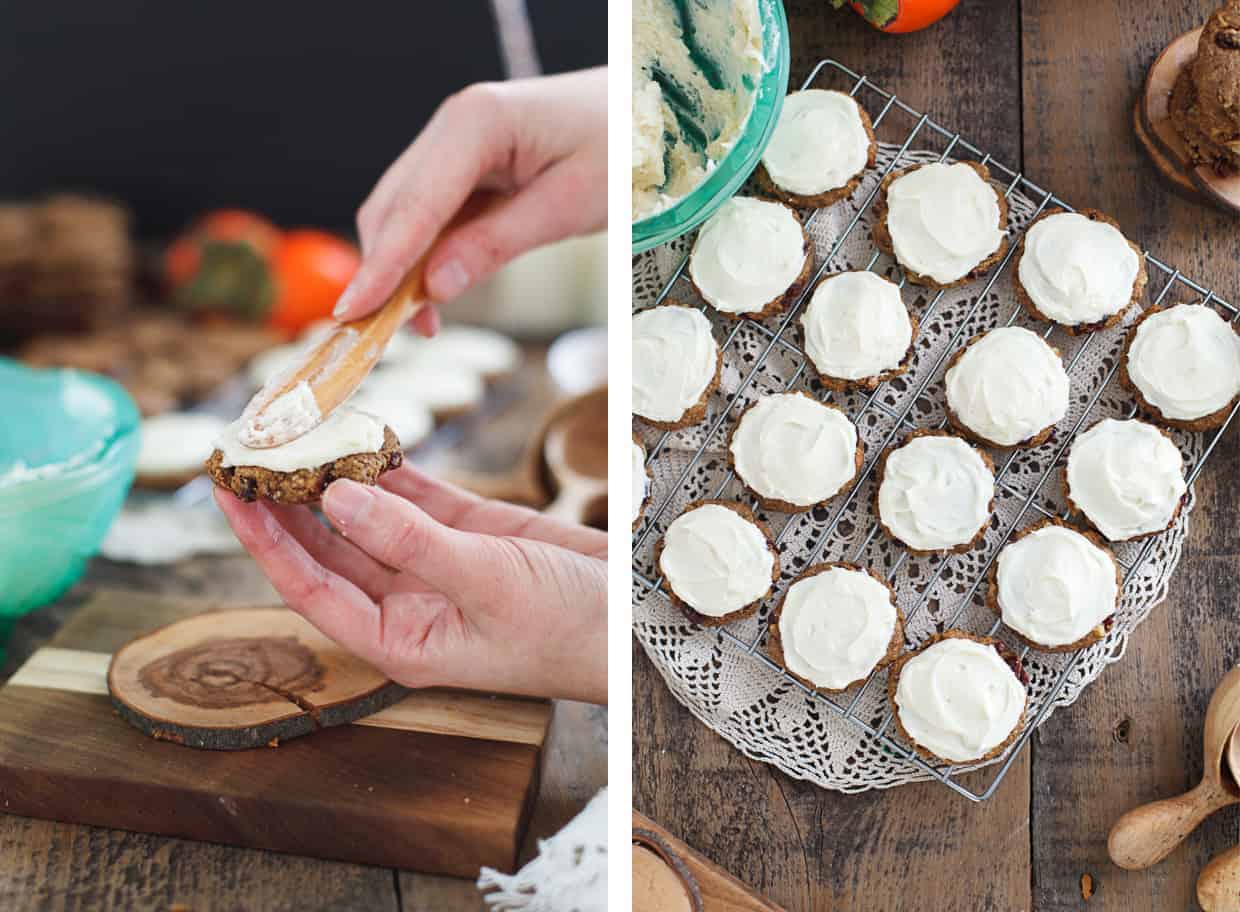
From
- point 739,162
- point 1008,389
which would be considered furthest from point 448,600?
point 1008,389

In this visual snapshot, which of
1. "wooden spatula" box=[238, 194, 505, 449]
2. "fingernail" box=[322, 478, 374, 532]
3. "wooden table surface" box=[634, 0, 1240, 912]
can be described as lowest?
"wooden table surface" box=[634, 0, 1240, 912]

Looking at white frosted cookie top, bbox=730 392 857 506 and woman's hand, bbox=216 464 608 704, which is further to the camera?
white frosted cookie top, bbox=730 392 857 506

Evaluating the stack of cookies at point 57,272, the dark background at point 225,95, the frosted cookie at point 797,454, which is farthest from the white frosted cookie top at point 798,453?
the stack of cookies at point 57,272

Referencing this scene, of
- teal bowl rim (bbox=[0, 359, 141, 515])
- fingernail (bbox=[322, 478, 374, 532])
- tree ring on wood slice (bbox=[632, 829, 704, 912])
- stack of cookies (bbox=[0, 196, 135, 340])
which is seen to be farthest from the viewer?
stack of cookies (bbox=[0, 196, 135, 340])

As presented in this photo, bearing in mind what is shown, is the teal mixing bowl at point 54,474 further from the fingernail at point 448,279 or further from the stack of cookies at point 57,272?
the stack of cookies at point 57,272

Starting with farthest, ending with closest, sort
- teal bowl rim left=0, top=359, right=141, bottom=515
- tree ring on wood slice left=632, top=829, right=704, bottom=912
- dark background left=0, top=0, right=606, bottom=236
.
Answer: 1. dark background left=0, top=0, right=606, bottom=236
2. tree ring on wood slice left=632, top=829, right=704, bottom=912
3. teal bowl rim left=0, top=359, right=141, bottom=515

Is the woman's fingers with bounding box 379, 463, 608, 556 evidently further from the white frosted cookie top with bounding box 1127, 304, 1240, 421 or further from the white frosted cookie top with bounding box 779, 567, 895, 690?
the white frosted cookie top with bounding box 1127, 304, 1240, 421

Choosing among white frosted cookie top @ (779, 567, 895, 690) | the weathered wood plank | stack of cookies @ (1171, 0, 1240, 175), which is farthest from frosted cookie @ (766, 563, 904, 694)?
stack of cookies @ (1171, 0, 1240, 175)
